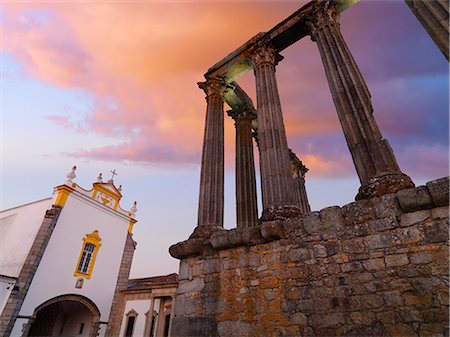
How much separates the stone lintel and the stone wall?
5.02 metres

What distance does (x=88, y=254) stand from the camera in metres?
18.3

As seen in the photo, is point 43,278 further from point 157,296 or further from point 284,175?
point 284,175

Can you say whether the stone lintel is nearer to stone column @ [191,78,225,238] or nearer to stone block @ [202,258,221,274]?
stone column @ [191,78,225,238]

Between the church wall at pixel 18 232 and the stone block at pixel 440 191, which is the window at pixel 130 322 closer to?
the church wall at pixel 18 232

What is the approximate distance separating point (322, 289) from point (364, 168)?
1.94 meters

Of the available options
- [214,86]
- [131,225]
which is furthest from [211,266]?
[131,225]

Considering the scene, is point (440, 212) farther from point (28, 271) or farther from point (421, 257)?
point (28, 271)

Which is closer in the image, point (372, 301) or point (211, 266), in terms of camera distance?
point (372, 301)

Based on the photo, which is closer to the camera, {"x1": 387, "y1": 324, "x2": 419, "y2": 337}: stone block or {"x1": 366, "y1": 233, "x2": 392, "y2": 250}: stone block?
{"x1": 387, "y1": 324, "x2": 419, "y2": 337}: stone block

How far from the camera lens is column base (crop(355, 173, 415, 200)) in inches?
134

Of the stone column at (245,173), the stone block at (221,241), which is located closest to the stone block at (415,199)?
the stone block at (221,241)

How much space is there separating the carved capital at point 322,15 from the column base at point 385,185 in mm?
3945

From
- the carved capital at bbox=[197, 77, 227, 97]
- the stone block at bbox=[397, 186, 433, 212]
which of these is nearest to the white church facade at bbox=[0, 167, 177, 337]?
the carved capital at bbox=[197, 77, 227, 97]

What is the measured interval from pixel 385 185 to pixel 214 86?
5.58 metres
